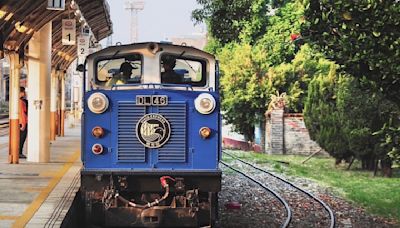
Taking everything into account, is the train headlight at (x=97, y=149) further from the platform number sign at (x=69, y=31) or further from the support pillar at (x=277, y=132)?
the support pillar at (x=277, y=132)

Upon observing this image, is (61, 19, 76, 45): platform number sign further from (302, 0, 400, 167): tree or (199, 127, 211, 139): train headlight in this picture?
(302, 0, 400, 167): tree

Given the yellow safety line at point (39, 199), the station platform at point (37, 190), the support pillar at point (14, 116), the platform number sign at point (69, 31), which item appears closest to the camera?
the yellow safety line at point (39, 199)

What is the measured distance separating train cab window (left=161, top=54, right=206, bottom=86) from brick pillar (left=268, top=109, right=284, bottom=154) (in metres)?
19.2

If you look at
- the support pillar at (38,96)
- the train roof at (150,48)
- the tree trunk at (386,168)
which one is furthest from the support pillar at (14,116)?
the tree trunk at (386,168)

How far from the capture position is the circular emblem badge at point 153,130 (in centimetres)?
885

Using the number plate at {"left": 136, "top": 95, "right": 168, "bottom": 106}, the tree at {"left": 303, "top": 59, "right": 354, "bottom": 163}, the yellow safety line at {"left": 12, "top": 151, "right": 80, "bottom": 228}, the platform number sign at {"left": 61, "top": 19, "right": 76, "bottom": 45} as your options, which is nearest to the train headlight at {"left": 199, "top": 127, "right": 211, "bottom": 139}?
the number plate at {"left": 136, "top": 95, "right": 168, "bottom": 106}

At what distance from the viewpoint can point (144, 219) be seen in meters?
8.86

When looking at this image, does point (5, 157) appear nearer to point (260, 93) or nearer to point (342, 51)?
point (342, 51)

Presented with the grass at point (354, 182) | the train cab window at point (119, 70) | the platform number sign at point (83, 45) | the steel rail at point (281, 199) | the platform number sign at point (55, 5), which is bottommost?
the grass at point (354, 182)

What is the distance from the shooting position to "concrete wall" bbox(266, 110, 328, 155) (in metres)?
28.3

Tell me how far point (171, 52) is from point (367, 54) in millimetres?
2747

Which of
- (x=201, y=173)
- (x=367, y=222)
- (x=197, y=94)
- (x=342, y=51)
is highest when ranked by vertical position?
(x=342, y=51)

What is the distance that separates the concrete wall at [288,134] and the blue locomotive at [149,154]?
19.6 meters

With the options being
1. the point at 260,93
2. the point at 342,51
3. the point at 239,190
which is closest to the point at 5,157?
the point at 239,190
